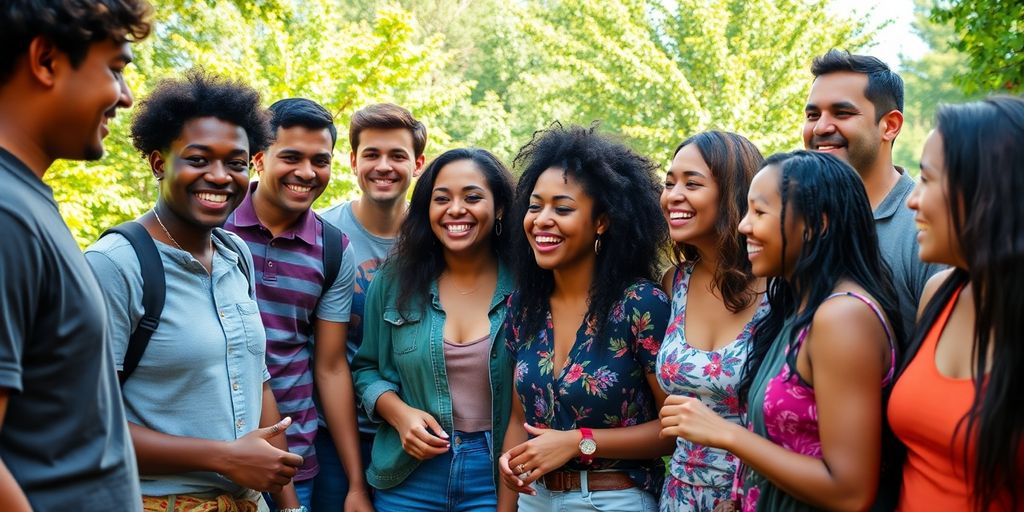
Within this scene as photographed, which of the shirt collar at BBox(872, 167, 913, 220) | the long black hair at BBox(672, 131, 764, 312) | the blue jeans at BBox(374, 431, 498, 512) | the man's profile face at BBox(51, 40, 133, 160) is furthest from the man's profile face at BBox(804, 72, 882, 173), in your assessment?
the man's profile face at BBox(51, 40, 133, 160)

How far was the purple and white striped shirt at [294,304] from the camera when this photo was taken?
4074mm

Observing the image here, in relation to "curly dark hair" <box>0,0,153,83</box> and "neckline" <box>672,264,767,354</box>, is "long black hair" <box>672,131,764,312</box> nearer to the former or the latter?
"neckline" <box>672,264,767,354</box>

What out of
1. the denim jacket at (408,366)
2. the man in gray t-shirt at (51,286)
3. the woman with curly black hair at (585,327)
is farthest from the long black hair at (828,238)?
the man in gray t-shirt at (51,286)

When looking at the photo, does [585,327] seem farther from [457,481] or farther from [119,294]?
[119,294]

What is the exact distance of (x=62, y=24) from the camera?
1876 millimetres

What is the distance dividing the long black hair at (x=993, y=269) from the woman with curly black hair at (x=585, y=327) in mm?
1426

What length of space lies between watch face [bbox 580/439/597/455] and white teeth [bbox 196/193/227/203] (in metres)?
1.67

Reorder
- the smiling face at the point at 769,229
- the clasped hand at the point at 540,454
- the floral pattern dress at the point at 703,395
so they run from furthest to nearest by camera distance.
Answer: the clasped hand at the point at 540,454
the floral pattern dress at the point at 703,395
the smiling face at the point at 769,229

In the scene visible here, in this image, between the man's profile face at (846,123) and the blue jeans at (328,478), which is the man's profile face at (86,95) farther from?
the man's profile face at (846,123)

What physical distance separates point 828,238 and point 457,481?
6.65 ft

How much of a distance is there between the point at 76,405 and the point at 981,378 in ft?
6.99

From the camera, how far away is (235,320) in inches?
129

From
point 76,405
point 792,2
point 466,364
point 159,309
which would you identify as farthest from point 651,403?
point 792,2

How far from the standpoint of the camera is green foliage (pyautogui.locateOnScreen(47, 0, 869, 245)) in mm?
12305
